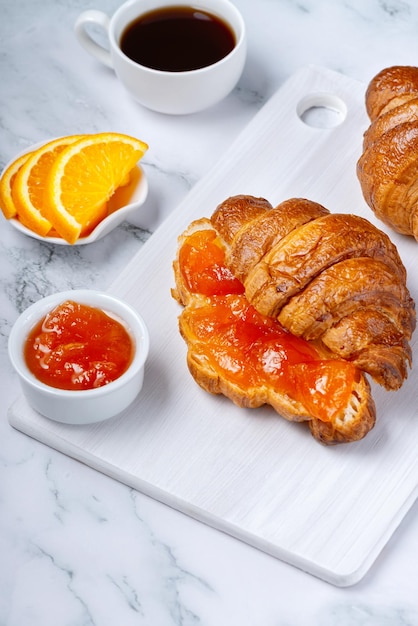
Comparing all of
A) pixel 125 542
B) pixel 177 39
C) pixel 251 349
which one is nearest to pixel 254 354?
pixel 251 349

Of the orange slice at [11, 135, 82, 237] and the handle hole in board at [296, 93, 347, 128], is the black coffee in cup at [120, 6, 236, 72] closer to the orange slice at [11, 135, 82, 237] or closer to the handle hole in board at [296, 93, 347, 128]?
the handle hole in board at [296, 93, 347, 128]

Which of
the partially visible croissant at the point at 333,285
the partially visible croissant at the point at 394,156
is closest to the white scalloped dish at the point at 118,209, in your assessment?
the partially visible croissant at the point at 333,285

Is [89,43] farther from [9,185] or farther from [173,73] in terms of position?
[9,185]

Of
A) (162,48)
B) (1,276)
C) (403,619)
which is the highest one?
(162,48)

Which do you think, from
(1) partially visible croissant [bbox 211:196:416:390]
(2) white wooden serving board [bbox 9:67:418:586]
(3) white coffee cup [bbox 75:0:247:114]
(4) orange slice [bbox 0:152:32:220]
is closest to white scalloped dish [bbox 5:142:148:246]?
(4) orange slice [bbox 0:152:32:220]

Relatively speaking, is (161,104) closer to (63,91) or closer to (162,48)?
(162,48)

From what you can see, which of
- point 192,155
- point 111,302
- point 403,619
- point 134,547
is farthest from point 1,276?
point 403,619
